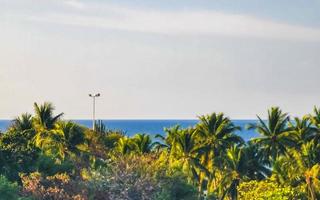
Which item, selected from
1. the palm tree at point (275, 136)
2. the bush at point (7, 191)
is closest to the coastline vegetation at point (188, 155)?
the palm tree at point (275, 136)

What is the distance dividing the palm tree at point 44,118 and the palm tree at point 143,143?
12.3 metres

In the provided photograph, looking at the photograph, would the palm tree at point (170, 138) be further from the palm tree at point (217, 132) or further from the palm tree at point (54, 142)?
the palm tree at point (54, 142)

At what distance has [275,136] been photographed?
9800cm

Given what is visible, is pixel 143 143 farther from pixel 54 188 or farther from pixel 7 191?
pixel 7 191

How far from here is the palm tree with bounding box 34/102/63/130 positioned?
10344 cm

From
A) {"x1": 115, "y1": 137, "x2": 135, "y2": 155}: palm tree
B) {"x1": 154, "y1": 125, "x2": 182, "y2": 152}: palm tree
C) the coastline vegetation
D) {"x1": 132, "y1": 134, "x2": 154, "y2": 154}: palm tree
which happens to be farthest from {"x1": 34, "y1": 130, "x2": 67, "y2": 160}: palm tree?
{"x1": 154, "y1": 125, "x2": 182, "y2": 152}: palm tree

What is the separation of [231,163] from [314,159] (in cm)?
1277

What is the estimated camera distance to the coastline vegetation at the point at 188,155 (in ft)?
239

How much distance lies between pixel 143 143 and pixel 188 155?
7244 millimetres

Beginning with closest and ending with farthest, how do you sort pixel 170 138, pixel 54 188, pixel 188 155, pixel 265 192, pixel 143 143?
1. pixel 54 188
2. pixel 265 192
3. pixel 188 155
4. pixel 170 138
5. pixel 143 143

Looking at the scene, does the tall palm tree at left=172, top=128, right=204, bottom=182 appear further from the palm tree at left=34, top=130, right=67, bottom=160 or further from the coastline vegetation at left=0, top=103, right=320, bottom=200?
the palm tree at left=34, top=130, right=67, bottom=160

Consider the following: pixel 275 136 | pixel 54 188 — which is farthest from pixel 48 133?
pixel 54 188

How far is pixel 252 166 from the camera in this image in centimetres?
9562

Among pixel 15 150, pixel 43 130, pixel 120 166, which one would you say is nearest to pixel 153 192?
pixel 120 166
